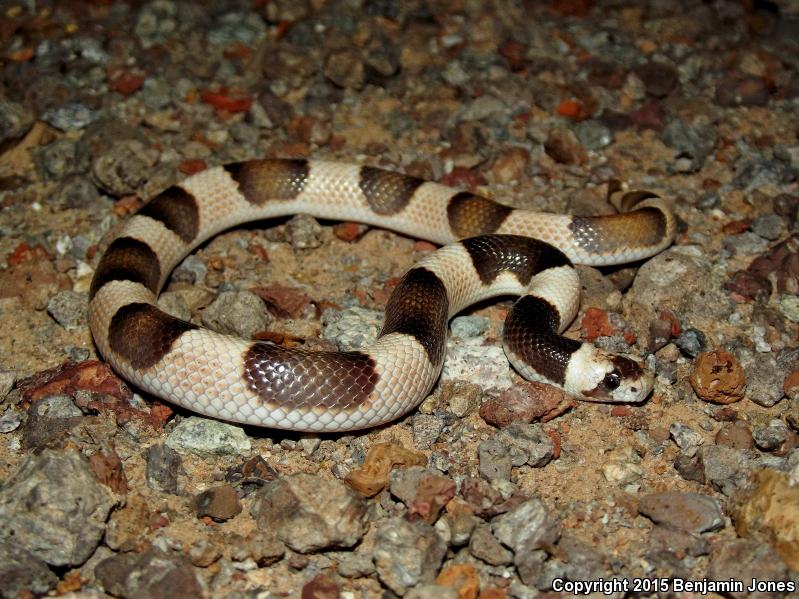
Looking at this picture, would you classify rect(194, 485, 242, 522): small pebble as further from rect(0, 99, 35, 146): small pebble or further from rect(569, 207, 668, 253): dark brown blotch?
rect(0, 99, 35, 146): small pebble

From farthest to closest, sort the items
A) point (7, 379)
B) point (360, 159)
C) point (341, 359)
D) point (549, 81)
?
1. point (549, 81)
2. point (360, 159)
3. point (7, 379)
4. point (341, 359)

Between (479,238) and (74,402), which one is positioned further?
(479,238)

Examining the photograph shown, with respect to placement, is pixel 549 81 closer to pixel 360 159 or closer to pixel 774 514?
pixel 360 159

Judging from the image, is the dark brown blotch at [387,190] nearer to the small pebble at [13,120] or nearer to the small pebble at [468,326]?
the small pebble at [468,326]

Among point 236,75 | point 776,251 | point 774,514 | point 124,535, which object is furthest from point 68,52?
point 774,514

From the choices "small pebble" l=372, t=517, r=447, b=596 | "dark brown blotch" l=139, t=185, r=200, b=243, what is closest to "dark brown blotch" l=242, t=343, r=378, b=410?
"small pebble" l=372, t=517, r=447, b=596

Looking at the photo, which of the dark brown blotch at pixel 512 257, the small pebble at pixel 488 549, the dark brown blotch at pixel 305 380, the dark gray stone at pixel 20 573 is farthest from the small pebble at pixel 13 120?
the small pebble at pixel 488 549
